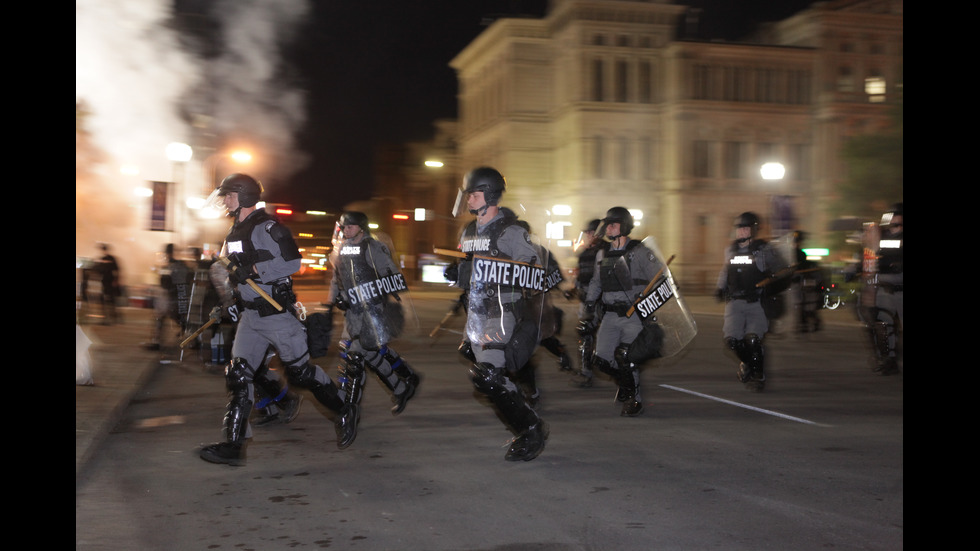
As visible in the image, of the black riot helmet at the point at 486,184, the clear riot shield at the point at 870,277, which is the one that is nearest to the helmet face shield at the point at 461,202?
the black riot helmet at the point at 486,184

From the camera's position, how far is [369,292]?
7719mm

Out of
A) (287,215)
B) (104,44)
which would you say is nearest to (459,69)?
(287,215)

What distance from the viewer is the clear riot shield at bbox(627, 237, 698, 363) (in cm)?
813

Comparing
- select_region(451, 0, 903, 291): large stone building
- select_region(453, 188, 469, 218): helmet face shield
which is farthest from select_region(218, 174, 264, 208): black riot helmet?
select_region(451, 0, 903, 291): large stone building

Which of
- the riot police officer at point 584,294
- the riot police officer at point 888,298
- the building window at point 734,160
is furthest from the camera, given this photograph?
the building window at point 734,160

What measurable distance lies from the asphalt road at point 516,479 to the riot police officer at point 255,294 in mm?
528

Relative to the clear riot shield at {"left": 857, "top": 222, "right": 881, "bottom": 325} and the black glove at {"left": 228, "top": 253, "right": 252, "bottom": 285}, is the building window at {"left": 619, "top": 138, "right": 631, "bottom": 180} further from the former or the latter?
the black glove at {"left": 228, "top": 253, "right": 252, "bottom": 285}

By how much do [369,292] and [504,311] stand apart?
1795mm

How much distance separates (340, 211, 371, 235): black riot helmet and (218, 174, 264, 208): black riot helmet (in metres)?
1.42

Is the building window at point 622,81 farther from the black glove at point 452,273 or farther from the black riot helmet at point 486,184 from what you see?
the black riot helmet at point 486,184

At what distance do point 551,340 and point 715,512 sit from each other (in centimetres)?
500

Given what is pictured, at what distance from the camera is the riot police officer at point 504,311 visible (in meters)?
6.23

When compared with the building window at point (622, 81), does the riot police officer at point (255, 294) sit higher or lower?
lower

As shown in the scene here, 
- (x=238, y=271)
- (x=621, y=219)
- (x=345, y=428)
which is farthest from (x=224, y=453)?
(x=621, y=219)
